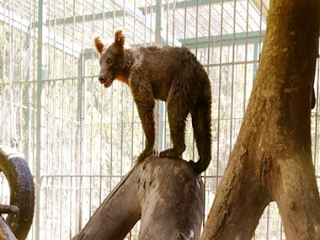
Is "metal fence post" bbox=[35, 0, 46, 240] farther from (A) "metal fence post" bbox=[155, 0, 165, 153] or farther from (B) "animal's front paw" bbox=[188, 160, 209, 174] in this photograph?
(B) "animal's front paw" bbox=[188, 160, 209, 174]

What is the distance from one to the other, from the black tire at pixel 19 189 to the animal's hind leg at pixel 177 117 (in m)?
0.89

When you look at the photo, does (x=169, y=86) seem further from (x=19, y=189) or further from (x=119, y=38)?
(x=19, y=189)

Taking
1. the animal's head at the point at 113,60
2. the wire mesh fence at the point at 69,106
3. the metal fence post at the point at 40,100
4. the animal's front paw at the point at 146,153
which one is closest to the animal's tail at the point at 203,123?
the animal's front paw at the point at 146,153

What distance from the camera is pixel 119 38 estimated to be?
212 cm

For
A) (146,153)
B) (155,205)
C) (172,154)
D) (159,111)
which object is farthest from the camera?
(159,111)

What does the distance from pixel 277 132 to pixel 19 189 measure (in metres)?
1.47

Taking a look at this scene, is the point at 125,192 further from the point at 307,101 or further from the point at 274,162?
the point at 307,101

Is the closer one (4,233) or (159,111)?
(4,233)

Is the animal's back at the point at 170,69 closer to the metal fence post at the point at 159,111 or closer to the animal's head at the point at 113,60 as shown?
the animal's head at the point at 113,60

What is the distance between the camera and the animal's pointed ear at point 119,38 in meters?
2.10

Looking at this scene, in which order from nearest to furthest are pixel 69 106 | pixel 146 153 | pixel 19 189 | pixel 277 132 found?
pixel 277 132, pixel 146 153, pixel 19 189, pixel 69 106

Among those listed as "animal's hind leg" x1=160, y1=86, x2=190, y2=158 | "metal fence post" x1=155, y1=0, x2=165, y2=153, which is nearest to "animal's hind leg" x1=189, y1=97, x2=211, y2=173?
"animal's hind leg" x1=160, y1=86, x2=190, y2=158

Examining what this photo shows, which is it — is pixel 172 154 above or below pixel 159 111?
below

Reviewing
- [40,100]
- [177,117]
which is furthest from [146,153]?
[40,100]
